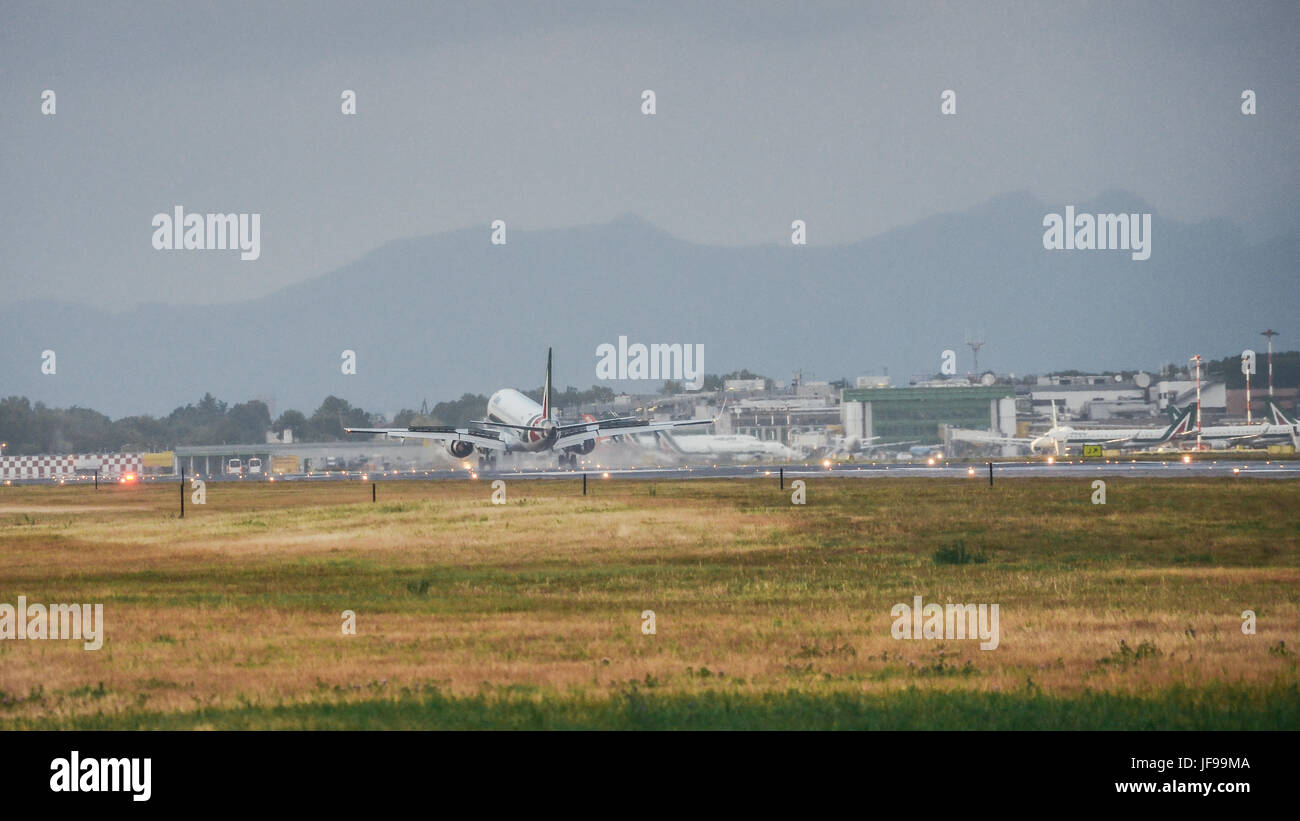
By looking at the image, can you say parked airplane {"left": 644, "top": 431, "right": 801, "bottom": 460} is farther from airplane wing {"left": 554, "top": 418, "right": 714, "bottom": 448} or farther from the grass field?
the grass field

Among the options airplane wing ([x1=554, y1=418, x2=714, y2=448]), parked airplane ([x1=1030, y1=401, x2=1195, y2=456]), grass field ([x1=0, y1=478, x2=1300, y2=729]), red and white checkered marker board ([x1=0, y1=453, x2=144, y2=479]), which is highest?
airplane wing ([x1=554, y1=418, x2=714, y2=448])

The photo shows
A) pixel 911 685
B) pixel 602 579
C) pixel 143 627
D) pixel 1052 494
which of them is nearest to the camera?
pixel 911 685

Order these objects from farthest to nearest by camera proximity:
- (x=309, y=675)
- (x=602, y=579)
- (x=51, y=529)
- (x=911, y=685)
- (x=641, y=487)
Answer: (x=641, y=487) → (x=51, y=529) → (x=602, y=579) → (x=309, y=675) → (x=911, y=685)

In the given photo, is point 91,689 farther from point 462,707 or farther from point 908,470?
point 908,470

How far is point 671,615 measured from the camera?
26.9m

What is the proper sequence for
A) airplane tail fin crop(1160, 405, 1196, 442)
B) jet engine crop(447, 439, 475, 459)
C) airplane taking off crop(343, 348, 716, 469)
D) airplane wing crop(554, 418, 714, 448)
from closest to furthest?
airplane taking off crop(343, 348, 716, 469) → airplane wing crop(554, 418, 714, 448) → jet engine crop(447, 439, 475, 459) → airplane tail fin crop(1160, 405, 1196, 442)

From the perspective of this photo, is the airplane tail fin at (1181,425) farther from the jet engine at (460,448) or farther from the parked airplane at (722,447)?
the jet engine at (460,448)

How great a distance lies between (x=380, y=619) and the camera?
26750 millimetres

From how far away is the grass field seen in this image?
17.4 metres

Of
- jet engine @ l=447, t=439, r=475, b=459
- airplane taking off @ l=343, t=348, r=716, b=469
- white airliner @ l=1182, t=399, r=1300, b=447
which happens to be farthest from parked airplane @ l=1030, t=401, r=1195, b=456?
jet engine @ l=447, t=439, r=475, b=459

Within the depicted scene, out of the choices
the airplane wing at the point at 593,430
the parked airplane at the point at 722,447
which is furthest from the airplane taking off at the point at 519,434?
the parked airplane at the point at 722,447

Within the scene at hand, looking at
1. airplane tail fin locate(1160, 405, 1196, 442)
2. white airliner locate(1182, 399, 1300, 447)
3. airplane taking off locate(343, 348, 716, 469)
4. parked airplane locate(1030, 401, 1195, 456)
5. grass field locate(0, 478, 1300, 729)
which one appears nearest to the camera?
grass field locate(0, 478, 1300, 729)
